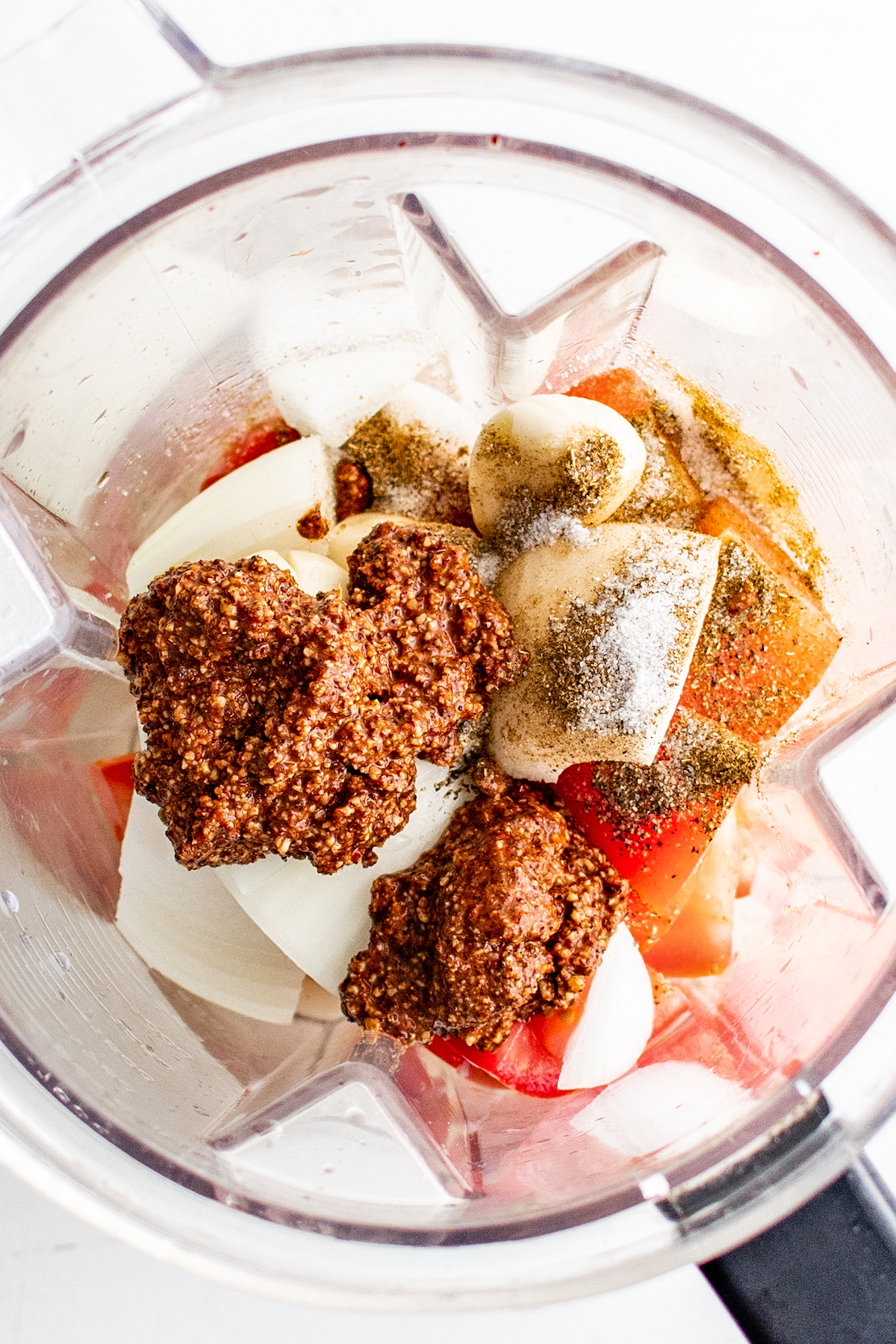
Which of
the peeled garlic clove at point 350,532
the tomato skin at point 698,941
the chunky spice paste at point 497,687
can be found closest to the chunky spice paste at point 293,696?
the chunky spice paste at point 497,687

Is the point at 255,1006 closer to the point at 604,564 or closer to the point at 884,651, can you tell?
the point at 604,564

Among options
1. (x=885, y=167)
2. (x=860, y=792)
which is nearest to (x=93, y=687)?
(x=860, y=792)

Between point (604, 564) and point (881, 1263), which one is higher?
point (604, 564)

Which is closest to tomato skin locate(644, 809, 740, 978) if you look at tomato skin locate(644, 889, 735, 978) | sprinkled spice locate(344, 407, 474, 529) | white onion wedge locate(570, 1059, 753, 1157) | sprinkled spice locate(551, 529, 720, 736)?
tomato skin locate(644, 889, 735, 978)

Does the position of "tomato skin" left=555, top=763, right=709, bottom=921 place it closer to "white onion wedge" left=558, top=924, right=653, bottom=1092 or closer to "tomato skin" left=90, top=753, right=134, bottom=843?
"white onion wedge" left=558, top=924, right=653, bottom=1092

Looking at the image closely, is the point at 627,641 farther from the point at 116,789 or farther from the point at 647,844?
the point at 116,789
